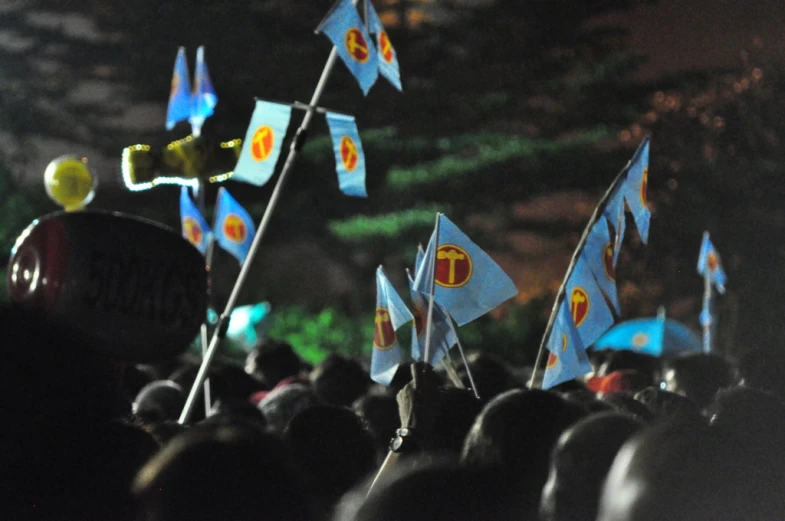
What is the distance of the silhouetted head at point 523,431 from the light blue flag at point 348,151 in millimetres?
2391

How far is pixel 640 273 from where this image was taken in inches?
613

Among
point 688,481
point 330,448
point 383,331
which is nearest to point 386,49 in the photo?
point 383,331

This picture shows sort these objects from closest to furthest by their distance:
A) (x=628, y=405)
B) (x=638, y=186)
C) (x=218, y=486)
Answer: (x=218, y=486)
(x=628, y=405)
(x=638, y=186)

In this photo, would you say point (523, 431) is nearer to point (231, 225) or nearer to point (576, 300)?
point (576, 300)

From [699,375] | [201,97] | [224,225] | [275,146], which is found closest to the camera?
[275,146]

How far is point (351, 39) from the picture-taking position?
4625mm

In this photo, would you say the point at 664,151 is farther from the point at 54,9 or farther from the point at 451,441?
the point at 451,441

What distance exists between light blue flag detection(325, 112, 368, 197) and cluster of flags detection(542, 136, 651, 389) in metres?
1.13

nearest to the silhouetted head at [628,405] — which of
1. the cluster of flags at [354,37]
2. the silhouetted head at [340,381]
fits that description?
the silhouetted head at [340,381]

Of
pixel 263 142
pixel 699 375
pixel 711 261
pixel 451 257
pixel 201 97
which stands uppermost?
pixel 201 97

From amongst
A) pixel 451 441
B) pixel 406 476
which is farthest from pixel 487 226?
pixel 406 476

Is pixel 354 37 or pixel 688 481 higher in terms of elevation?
pixel 354 37

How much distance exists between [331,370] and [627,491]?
3.81 meters

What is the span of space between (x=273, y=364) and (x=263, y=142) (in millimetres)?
1921
